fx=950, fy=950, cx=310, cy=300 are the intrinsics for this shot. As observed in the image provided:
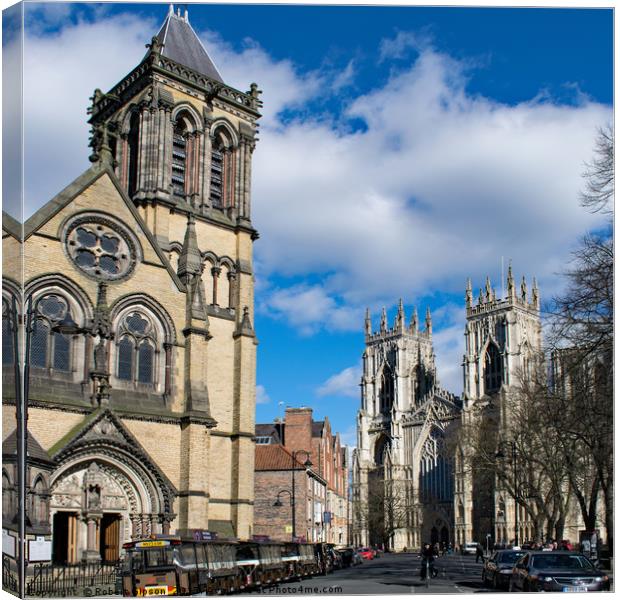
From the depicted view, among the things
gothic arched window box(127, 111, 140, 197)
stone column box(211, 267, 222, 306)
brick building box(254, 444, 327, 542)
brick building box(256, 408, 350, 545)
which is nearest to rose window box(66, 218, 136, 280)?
stone column box(211, 267, 222, 306)

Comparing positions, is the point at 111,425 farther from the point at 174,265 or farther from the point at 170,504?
the point at 174,265

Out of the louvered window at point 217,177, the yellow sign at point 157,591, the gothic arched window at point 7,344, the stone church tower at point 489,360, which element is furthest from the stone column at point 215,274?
the stone church tower at point 489,360

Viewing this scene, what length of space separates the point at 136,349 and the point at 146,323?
1.10 metres

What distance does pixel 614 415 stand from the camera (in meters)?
21.1

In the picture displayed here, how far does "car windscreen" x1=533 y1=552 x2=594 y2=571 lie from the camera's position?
853 inches

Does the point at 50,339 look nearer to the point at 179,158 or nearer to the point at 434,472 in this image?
the point at 179,158

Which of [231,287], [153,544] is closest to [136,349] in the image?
[231,287]

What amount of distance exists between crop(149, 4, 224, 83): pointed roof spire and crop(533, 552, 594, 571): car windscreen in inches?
1140

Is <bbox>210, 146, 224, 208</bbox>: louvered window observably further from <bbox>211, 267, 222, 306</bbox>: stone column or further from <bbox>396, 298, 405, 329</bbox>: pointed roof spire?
<bbox>396, 298, 405, 329</bbox>: pointed roof spire

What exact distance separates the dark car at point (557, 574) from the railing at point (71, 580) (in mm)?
10011

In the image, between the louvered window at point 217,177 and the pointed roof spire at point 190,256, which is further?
the louvered window at point 217,177

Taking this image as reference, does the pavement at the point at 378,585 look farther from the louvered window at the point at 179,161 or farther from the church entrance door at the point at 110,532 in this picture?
the louvered window at the point at 179,161

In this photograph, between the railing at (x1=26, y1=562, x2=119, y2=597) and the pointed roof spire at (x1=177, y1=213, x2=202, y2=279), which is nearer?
the railing at (x1=26, y1=562, x2=119, y2=597)

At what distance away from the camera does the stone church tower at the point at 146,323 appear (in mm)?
Answer: 31234
